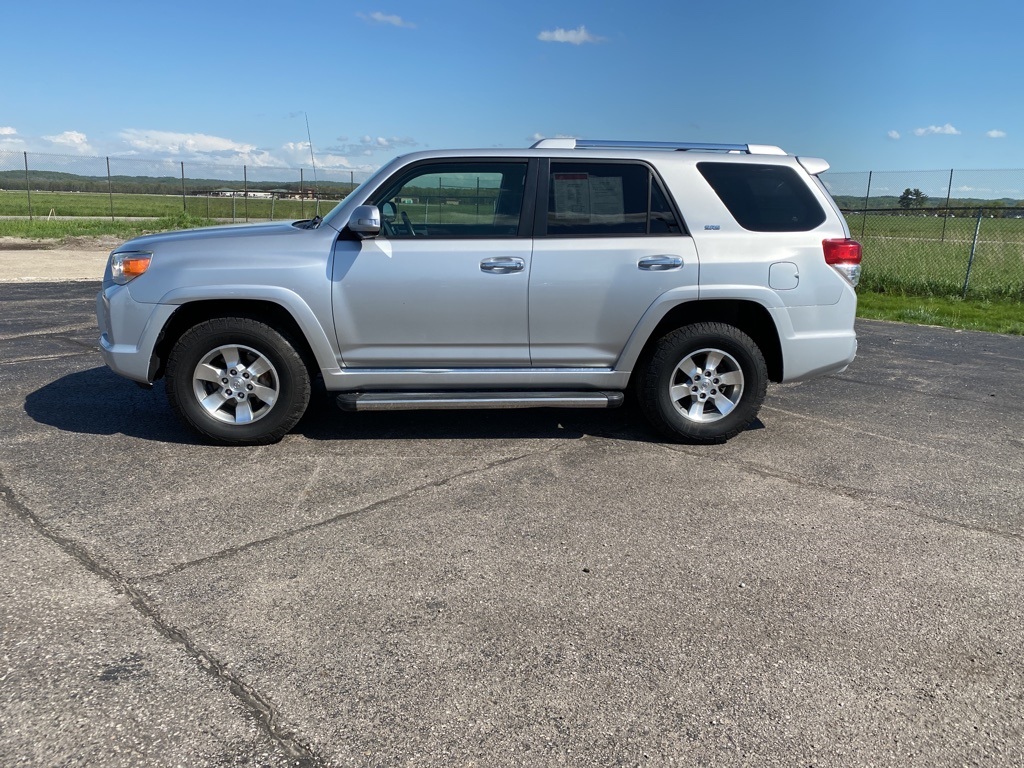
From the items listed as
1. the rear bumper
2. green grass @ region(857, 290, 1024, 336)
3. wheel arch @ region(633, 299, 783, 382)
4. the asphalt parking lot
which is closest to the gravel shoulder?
the asphalt parking lot

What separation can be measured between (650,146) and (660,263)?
896mm

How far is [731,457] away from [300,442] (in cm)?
A: 283

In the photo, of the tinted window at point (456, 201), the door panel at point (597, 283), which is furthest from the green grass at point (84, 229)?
the door panel at point (597, 283)

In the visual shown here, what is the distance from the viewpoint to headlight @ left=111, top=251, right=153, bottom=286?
5172 millimetres

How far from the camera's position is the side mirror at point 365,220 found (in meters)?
4.91

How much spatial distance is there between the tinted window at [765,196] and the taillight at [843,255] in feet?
0.58

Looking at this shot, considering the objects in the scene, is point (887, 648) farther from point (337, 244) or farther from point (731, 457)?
point (337, 244)

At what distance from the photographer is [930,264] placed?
59.5ft

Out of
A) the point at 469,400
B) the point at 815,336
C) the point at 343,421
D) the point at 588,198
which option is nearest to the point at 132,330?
the point at 343,421

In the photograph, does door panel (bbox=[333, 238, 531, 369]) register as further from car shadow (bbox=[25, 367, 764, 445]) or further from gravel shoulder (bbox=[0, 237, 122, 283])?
gravel shoulder (bbox=[0, 237, 122, 283])

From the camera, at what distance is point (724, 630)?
3213mm

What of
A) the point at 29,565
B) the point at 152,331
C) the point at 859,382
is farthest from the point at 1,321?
the point at 859,382

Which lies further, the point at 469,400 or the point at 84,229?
the point at 84,229

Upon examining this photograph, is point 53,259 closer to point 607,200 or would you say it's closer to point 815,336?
point 607,200
